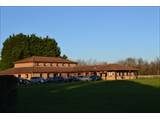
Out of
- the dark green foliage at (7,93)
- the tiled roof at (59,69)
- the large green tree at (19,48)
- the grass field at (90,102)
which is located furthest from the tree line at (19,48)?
the dark green foliage at (7,93)

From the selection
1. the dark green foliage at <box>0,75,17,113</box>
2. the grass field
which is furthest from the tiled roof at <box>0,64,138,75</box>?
the dark green foliage at <box>0,75,17,113</box>

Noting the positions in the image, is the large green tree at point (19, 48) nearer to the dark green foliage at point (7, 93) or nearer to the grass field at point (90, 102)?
the grass field at point (90, 102)

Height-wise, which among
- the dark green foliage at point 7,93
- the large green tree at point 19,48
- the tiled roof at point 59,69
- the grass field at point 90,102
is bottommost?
the grass field at point 90,102

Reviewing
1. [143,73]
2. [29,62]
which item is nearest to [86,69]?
[29,62]

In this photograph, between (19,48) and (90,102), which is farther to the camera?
(19,48)

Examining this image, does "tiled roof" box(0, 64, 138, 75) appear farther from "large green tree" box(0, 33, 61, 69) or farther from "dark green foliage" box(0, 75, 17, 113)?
"dark green foliage" box(0, 75, 17, 113)

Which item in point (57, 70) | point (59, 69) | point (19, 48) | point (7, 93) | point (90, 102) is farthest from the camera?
point (19, 48)

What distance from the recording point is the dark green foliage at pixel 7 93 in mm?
17250

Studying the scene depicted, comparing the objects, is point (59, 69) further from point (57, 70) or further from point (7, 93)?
point (7, 93)

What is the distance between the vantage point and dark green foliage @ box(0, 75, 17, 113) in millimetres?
17250

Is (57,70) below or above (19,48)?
below

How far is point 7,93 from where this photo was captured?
18047mm

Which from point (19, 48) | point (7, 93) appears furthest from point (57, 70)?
point (7, 93)

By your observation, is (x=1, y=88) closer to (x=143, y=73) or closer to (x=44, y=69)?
(x=44, y=69)
